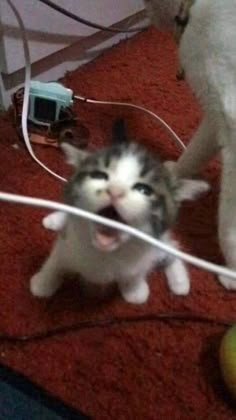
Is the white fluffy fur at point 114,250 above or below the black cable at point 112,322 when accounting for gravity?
above

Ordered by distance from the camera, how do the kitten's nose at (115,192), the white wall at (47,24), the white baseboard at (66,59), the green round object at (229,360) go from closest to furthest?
the kitten's nose at (115,192), the green round object at (229,360), the white wall at (47,24), the white baseboard at (66,59)

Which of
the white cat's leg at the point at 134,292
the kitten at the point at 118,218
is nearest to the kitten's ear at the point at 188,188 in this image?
the kitten at the point at 118,218

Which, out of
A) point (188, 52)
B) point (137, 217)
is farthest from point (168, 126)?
point (137, 217)

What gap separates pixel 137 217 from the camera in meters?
0.74

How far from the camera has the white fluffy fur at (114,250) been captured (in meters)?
0.73

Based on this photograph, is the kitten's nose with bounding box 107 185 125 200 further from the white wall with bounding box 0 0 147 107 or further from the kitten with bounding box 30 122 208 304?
the white wall with bounding box 0 0 147 107

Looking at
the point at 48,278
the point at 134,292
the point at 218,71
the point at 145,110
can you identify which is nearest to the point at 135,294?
the point at 134,292

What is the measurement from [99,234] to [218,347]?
34 cm

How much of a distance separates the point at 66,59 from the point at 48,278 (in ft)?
2.52

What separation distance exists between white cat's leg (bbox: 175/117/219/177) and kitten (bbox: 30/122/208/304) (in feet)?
0.72

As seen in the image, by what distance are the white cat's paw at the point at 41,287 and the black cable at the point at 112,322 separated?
7cm

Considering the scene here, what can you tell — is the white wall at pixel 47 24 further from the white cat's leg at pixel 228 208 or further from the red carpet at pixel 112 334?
the white cat's leg at pixel 228 208

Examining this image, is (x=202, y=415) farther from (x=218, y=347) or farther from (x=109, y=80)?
(x=109, y=80)

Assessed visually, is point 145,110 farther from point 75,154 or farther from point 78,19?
point 75,154
